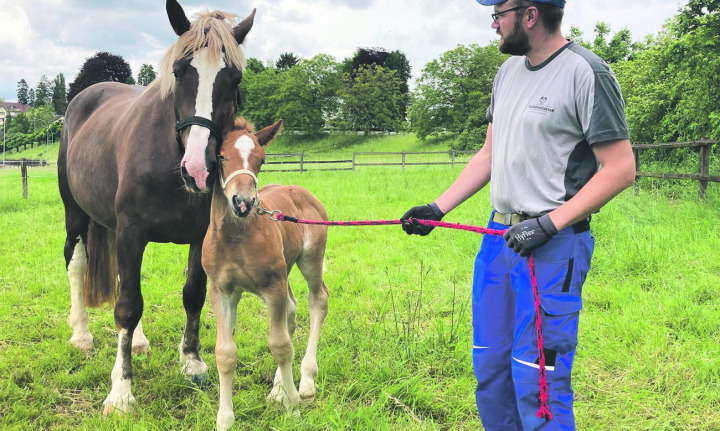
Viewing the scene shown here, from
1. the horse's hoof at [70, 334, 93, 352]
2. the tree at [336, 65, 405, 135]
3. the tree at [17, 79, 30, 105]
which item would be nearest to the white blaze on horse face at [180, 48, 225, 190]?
the horse's hoof at [70, 334, 93, 352]

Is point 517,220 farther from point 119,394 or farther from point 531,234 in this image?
point 119,394

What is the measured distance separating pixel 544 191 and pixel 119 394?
2855 mm

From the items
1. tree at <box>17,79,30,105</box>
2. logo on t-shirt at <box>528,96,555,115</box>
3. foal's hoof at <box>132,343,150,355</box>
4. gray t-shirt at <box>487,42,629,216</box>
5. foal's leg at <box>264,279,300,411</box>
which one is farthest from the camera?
tree at <box>17,79,30,105</box>

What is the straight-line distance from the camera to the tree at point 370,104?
144 ft

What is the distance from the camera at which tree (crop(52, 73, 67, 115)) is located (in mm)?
94062

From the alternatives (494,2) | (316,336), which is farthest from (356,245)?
(494,2)

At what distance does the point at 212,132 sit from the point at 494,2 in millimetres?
1585

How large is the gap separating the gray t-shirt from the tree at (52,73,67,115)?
107m

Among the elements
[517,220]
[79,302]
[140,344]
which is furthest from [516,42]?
[79,302]

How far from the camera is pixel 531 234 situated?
1.74 metres

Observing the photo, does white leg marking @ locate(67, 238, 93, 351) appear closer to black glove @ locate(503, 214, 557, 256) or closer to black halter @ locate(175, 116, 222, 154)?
black halter @ locate(175, 116, 222, 154)

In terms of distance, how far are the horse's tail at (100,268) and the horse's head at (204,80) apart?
2212 millimetres

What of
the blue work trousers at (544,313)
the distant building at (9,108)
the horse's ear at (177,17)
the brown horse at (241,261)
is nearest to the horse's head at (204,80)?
the horse's ear at (177,17)

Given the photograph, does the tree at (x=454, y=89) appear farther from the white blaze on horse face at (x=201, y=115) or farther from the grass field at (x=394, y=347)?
the white blaze on horse face at (x=201, y=115)
